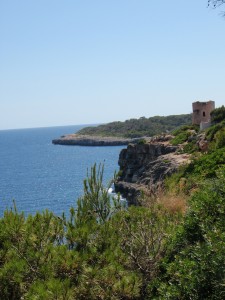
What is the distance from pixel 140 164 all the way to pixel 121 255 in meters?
46.8

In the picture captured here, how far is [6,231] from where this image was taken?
418 inches

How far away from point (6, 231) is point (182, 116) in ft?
591

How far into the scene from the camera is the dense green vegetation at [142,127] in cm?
15976

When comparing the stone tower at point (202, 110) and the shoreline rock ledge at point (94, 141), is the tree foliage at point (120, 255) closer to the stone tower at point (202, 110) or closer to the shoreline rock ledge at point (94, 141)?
the stone tower at point (202, 110)

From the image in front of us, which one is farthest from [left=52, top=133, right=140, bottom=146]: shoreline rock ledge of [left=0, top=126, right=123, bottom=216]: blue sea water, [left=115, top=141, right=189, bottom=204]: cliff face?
[left=115, top=141, right=189, bottom=204]: cliff face

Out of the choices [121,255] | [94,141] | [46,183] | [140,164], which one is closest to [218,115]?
[140,164]

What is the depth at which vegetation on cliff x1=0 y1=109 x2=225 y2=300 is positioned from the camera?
7.02 meters

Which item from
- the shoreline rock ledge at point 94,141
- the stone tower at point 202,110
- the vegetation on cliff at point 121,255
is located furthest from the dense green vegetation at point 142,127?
the vegetation on cliff at point 121,255

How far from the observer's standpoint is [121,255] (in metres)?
10.1

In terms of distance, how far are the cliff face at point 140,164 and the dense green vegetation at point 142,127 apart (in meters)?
92.2

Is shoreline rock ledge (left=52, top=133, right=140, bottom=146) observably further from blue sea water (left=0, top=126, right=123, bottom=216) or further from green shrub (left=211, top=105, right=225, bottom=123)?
green shrub (left=211, top=105, right=225, bottom=123)

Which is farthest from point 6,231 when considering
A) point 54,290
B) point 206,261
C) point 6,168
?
point 6,168

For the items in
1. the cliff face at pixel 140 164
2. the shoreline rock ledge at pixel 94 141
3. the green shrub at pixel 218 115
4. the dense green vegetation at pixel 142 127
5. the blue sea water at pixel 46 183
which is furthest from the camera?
the dense green vegetation at pixel 142 127

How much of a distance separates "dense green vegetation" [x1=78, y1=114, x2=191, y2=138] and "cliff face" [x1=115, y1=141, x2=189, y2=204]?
302ft
